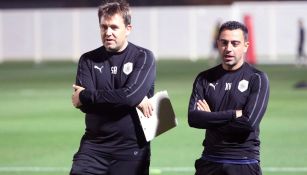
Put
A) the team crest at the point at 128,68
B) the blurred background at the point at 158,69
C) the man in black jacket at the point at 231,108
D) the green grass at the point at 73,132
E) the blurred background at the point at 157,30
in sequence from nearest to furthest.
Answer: the man in black jacket at the point at 231,108 < the team crest at the point at 128,68 < the green grass at the point at 73,132 < the blurred background at the point at 158,69 < the blurred background at the point at 157,30

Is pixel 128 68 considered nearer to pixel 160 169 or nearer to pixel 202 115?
pixel 202 115

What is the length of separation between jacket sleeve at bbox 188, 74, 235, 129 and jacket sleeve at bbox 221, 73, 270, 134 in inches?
2.7

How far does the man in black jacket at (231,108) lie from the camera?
7.21 meters

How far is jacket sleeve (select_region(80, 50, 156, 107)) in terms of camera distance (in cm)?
761

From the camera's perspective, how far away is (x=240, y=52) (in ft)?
23.9

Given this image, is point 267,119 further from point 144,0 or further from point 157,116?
point 144,0

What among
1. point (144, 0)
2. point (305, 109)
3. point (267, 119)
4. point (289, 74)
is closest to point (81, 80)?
point (267, 119)

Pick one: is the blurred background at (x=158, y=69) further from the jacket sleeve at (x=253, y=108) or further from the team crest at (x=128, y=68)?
the jacket sleeve at (x=253, y=108)

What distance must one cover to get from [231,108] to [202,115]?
27cm

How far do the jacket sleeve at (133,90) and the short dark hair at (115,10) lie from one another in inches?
17.9

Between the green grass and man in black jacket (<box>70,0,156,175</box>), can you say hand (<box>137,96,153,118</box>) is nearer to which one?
man in black jacket (<box>70,0,156,175</box>)

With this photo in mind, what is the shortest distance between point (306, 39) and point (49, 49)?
15362mm

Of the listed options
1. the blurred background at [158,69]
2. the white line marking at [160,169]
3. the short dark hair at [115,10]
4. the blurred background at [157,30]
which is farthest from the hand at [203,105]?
the blurred background at [157,30]

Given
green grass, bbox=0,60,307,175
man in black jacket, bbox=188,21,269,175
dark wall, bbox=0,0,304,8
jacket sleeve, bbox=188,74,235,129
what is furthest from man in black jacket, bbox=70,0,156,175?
dark wall, bbox=0,0,304,8
